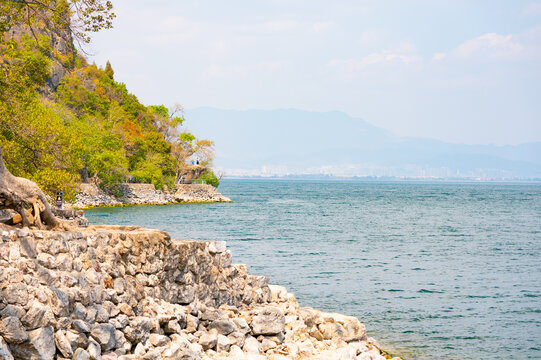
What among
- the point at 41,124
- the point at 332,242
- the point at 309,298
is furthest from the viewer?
the point at 332,242

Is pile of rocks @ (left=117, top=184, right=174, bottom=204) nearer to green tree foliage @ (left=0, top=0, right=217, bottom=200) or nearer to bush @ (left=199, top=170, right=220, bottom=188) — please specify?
green tree foliage @ (left=0, top=0, right=217, bottom=200)

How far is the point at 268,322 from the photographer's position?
14898 millimetres

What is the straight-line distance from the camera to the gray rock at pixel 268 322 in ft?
48.4

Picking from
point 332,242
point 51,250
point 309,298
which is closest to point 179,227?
point 332,242

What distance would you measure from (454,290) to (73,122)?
55698mm

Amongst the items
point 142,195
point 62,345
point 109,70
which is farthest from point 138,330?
point 109,70

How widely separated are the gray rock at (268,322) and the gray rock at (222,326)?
103cm

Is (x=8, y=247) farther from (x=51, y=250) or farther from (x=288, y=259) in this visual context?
(x=288, y=259)

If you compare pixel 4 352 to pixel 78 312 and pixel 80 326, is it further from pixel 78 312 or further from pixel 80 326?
pixel 78 312

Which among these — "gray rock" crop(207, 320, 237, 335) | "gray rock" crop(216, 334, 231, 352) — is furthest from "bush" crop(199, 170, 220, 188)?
"gray rock" crop(216, 334, 231, 352)

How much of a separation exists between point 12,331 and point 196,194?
298 ft

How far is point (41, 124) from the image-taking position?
2920cm

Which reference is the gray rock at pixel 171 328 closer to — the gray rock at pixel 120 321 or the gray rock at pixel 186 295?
the gray rock at pixel 120 321

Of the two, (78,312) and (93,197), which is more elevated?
(78,312)
